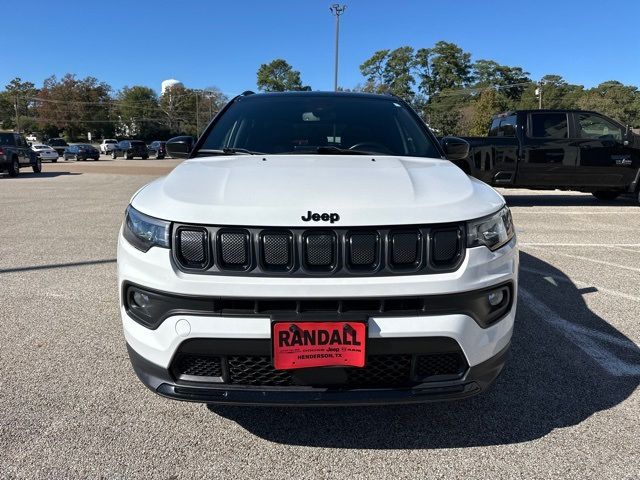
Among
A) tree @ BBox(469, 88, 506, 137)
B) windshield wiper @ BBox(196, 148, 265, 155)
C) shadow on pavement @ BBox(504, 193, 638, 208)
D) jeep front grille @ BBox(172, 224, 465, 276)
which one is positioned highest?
tree @ BBox(469, 88, 506, 137)

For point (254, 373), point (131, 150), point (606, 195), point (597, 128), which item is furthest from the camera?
point (131, 150)

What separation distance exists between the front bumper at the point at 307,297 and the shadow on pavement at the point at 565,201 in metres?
9.40

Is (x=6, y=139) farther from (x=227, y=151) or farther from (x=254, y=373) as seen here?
(x=254, y=373)

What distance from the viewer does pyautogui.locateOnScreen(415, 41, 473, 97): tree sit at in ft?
274

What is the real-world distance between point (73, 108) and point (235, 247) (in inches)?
3712

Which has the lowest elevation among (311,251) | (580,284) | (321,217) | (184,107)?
(580,284)

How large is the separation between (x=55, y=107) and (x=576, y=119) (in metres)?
90.7

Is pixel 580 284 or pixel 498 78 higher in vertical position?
pixel 498 78

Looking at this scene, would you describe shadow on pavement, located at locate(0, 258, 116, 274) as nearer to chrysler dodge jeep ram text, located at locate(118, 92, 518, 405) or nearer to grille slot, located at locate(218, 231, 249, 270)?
chrysler dodge jeep ram text, located at locate(118, 92, 518, 405)

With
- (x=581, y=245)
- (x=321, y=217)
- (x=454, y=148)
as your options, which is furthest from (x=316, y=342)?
(x=581, y=245)

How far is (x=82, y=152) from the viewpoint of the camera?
134 ft

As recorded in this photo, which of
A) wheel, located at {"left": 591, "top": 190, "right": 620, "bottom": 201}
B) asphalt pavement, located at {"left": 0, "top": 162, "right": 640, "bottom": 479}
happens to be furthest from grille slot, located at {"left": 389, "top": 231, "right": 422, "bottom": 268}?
wheel, located at {"left": 591, "top": 190, "right": 620, "bottom": 201}

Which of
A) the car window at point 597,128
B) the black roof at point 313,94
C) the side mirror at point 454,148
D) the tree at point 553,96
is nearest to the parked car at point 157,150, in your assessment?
the car window at point 597,128

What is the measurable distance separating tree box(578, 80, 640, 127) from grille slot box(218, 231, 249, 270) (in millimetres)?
72895
